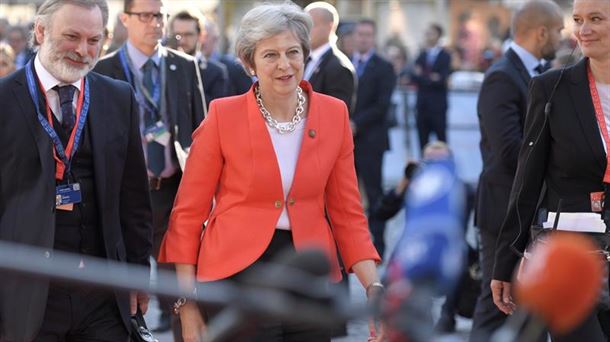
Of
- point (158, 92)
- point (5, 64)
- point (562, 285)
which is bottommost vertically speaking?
point (5, 64)

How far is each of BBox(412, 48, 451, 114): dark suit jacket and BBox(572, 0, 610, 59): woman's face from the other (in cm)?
1357

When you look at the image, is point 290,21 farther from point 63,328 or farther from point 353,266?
point 63,328

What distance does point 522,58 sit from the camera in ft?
24.8

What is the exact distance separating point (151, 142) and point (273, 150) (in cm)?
224

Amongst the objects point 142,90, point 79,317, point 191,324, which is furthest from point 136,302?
point 142,90

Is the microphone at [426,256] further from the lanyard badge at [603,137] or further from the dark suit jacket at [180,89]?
the dark suit jacket at [180,89]

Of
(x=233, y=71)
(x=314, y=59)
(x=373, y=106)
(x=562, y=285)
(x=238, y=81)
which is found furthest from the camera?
(x=373, y=106)

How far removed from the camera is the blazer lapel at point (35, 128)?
15.5ft

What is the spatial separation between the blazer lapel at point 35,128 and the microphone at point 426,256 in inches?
110

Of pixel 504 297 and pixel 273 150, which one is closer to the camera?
pixel 273 150

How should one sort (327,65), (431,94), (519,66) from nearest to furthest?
(519,66)
(327,65)
(431,94)

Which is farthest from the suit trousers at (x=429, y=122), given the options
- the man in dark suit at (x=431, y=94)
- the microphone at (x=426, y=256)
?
the microphone at (x=426, y=256)

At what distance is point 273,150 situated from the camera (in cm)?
505

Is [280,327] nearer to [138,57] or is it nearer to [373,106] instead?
[138,57]
